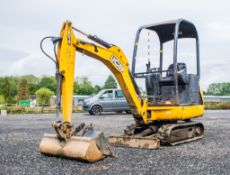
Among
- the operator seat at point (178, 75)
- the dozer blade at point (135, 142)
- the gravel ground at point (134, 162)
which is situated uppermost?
the operator seat at point (178, 75)

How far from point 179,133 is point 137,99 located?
143 centimetres

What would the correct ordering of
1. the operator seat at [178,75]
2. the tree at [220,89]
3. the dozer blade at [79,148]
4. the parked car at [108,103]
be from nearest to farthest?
the dozer blade at [79,148] < the operator seat at [178,75] < the parked car at [108,103] < the tree at [220,89]

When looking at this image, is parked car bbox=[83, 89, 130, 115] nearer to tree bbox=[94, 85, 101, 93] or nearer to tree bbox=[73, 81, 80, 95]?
tree bbox=[73, 81, 80, 95]

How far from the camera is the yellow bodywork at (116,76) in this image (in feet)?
22.1

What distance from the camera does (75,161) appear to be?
6.54 metres

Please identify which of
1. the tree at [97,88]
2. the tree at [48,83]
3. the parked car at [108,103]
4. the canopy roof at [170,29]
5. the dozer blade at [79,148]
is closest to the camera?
the dozer blade at [79,148]

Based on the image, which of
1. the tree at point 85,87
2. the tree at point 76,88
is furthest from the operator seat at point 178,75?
the tree at point 85,87

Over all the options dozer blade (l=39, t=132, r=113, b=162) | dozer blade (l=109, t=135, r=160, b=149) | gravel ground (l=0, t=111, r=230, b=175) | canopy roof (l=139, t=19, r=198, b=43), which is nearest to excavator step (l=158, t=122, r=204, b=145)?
gravel ground (l=0, t=111, r=230, b=175)

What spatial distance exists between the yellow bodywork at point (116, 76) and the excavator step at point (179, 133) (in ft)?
0.83

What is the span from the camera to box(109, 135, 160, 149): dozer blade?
8000 mm

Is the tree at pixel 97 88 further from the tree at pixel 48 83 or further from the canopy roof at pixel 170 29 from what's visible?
the canopy roof at pixel 170 29

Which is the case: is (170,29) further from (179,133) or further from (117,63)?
(179,133)

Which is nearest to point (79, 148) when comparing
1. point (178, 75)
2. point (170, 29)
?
point (178, 75)

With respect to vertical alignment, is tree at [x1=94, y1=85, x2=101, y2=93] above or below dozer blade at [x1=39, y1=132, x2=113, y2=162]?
above
